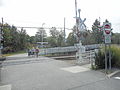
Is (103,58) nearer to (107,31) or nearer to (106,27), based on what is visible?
(107,31)

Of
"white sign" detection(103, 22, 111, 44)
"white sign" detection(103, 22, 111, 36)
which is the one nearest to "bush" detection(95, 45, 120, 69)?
"white sign" detection(103, 22, 111, 44)

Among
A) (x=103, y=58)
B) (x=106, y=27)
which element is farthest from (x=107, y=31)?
(x=103, y=58)

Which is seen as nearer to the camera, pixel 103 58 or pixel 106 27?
pixel 106 27

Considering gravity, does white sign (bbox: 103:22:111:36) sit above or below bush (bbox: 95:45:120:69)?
above

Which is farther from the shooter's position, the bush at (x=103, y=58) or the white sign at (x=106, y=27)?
the bush at (x=103, y=58)

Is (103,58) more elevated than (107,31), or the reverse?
(107,31)

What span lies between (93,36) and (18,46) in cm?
2704

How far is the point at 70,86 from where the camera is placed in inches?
233

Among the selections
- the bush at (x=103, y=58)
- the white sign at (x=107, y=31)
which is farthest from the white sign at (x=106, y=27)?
the bush at (x=103, y=58)

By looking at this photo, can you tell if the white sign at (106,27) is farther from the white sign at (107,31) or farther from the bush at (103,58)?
the bush at (103,58)

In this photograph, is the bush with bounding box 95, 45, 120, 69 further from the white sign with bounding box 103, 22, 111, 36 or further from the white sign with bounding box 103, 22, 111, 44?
the white sign with bounding box 103, 22, 111, 36

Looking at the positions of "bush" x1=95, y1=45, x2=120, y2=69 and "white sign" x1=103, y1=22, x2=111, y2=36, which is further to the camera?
"bush" x1=95, y1=45, x2=120, y2=69

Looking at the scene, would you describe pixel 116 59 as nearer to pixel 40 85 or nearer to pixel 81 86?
pixel 81 86

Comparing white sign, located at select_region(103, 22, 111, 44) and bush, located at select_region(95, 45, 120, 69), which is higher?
white sign, located at select_region(103, 22, 111, 44)
